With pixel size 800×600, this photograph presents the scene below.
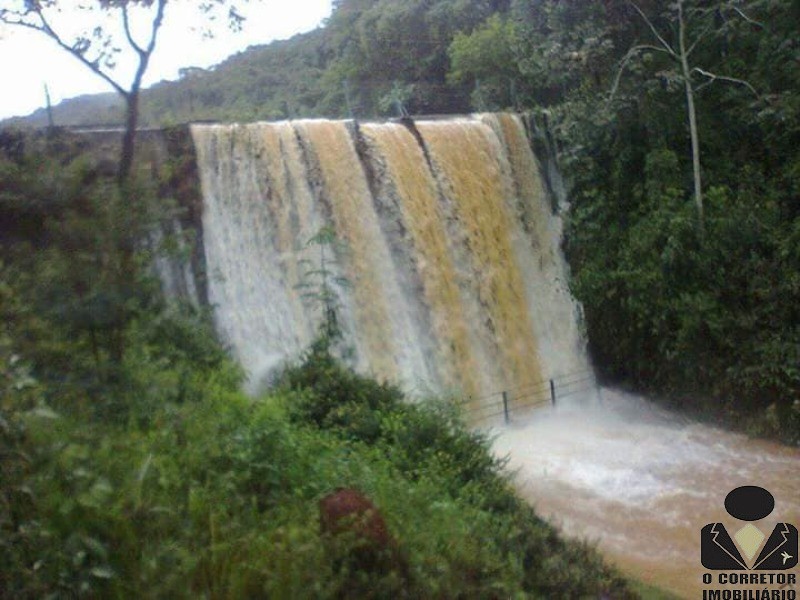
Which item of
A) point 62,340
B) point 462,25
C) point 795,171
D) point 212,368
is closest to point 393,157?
point 212,368

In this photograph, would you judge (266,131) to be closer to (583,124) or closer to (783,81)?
(583,124)

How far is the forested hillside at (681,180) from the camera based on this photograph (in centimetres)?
1186

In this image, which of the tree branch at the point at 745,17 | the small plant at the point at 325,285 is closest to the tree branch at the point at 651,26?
the tree branch at the point at 745,17

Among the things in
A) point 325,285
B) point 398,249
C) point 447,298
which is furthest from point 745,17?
point 325,285

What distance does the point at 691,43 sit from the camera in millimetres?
13609

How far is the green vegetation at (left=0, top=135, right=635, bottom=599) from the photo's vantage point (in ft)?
12.5

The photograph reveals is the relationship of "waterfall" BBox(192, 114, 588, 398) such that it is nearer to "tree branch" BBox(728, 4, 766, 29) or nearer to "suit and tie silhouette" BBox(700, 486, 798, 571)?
"suit and tie silhouette" BBox(700, 486, 798, 571)

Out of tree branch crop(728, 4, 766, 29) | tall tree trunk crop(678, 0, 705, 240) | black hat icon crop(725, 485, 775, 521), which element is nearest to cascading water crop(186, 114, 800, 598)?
black hat icon crop(725, 485, 775, 521)

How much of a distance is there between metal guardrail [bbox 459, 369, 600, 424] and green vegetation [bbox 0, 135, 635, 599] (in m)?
4.03

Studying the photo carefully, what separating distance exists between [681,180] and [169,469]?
1102 centimetres

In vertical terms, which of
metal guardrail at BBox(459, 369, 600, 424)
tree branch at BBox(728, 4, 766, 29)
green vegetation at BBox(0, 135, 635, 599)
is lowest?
metal guardrail at BBox(459, 369, 600, 424)

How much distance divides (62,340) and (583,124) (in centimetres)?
1062

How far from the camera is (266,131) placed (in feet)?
37.1

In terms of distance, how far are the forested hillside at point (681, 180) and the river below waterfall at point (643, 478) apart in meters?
1.05
